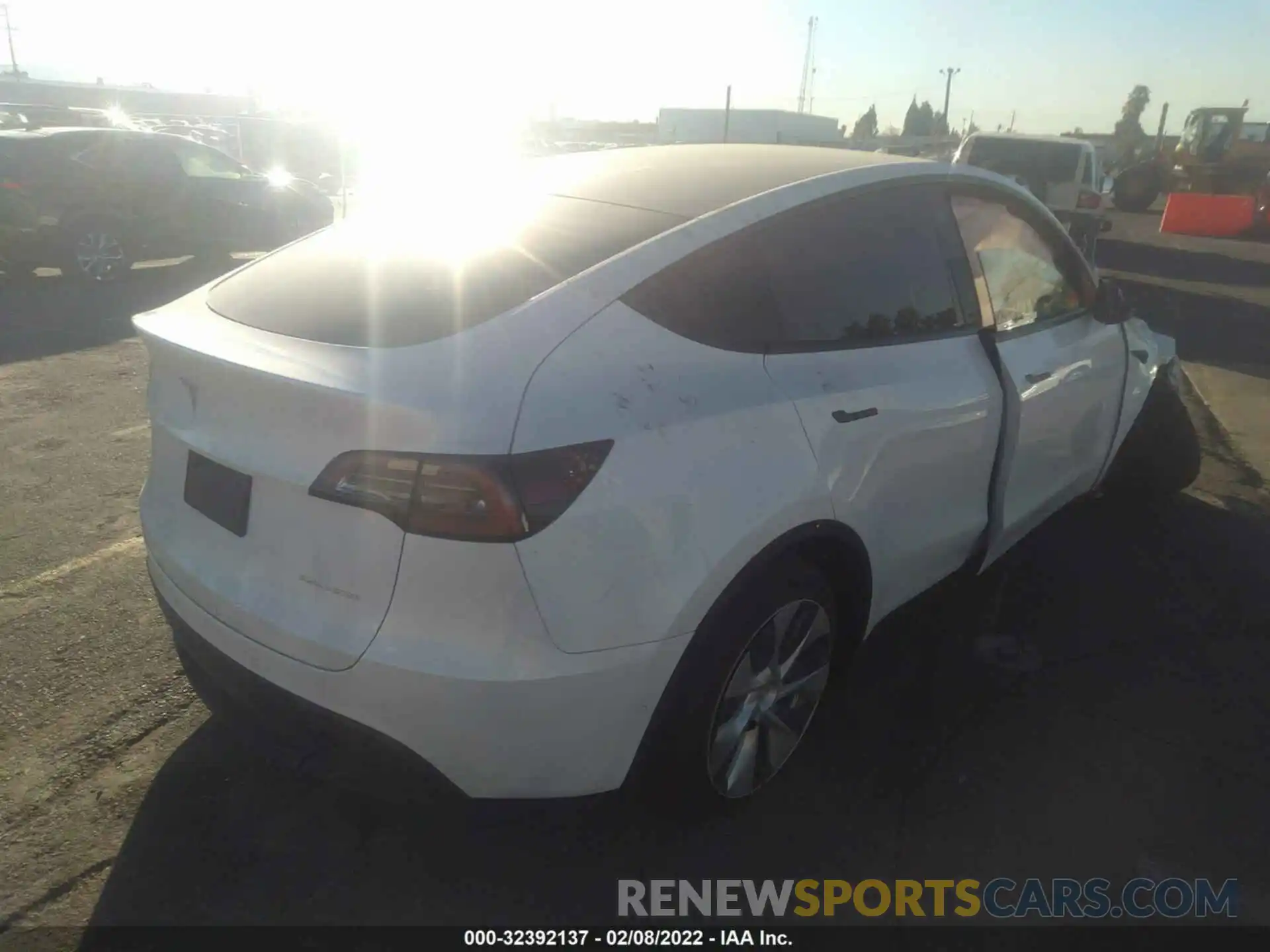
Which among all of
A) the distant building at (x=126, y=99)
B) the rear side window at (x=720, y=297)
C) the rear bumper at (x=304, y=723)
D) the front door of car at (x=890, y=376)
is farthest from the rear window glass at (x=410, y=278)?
the distant building at (x=126, y=99)

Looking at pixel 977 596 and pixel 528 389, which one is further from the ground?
pixel 528 389

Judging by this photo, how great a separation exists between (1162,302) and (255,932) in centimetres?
1284

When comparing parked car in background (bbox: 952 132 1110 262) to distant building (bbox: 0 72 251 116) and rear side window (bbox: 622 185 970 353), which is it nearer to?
rear side window (bbox: 622 185 970 353)

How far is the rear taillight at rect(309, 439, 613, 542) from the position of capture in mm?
1909

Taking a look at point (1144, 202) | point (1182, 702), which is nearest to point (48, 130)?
point (1182, 702)

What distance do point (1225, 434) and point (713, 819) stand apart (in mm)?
5469

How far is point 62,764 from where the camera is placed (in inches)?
110

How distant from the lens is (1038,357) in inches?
135

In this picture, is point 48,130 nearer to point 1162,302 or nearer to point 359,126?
point 1162,302

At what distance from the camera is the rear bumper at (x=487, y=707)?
6.53 feet

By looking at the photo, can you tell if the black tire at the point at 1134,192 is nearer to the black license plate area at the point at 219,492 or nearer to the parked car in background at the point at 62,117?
the parked car in background at the point at 62,117

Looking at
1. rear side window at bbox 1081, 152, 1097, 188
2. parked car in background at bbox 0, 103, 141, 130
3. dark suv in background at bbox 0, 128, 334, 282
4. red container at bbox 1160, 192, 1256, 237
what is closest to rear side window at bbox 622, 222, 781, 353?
dark suv in background at bbox 0, 128, 334, 282

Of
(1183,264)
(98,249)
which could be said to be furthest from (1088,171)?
(98,249)

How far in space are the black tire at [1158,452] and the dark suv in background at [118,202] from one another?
10.4 meters
